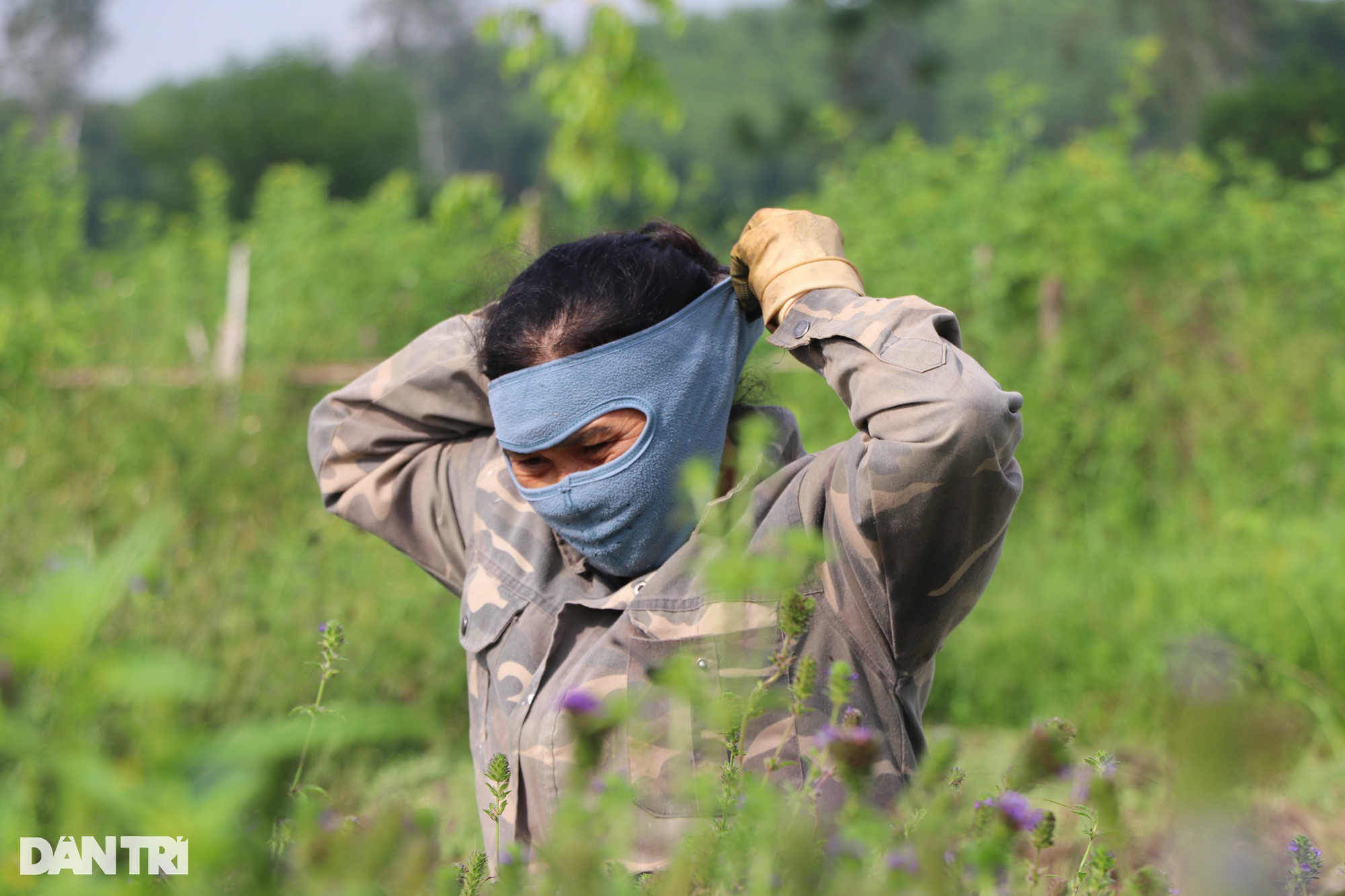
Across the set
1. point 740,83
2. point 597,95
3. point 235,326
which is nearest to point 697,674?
point 597,95

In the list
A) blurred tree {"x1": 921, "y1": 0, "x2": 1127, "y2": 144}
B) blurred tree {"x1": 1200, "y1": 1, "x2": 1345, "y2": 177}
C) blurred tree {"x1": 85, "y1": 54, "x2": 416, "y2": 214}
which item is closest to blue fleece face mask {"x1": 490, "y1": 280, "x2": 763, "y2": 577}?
blurred tree {"x1": 1200, "y1": 1, "x2": 1345, "y2": 177}

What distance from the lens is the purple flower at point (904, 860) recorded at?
0.76 metres

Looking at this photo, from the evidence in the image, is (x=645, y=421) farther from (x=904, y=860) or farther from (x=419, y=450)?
(x=904, y=860)

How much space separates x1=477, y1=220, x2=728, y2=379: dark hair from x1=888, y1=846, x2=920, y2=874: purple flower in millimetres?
1089

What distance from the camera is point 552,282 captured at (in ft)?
6.31

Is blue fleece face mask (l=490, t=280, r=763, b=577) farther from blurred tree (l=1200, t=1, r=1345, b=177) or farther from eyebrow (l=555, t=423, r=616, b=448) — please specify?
blurred tree (l=1200, t=1, r=1345, b=177)

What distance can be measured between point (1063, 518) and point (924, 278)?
149 centimetres

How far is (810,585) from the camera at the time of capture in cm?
164

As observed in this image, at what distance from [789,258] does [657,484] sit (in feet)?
1.26

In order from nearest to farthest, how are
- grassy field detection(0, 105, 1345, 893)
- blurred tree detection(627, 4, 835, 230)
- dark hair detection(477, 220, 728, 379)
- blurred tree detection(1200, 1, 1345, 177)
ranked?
dark hair detection(477, 220, 728, 379), grassy field detection(0, 105, 1345, 893), blurred tree detection(1200, 1, 1345, 177), blurred tree detection(627, 4, 835, 230)

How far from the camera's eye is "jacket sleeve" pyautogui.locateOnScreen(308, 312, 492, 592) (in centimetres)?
214

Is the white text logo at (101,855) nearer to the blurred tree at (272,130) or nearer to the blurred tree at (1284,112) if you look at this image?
the blurred tree at (1284,112)

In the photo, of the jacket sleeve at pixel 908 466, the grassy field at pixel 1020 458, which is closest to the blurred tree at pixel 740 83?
the grassy field at pixel 1020 458

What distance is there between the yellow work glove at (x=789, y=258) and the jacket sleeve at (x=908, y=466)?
0.09 ft
